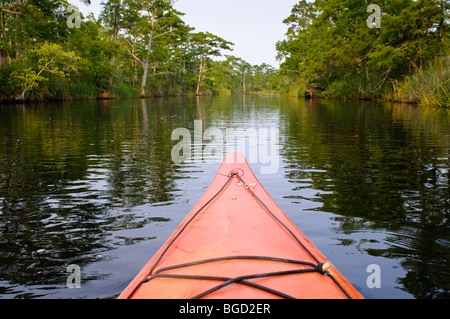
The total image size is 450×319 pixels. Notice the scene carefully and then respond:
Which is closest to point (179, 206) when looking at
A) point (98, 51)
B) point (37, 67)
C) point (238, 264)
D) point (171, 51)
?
point (238, 264)

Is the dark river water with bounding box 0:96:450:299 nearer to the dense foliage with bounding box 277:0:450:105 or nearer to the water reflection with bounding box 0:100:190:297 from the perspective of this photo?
the water reflection with bounding box 0:100:190:297

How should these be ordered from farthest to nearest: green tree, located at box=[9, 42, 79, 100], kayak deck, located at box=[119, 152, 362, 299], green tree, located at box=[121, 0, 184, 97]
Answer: green tree, located at box=[121, 0, 184, 97], green tree, located at box=[9, 42, 79, 100], kayak deck, located at box=[119, 152, 362, 299]

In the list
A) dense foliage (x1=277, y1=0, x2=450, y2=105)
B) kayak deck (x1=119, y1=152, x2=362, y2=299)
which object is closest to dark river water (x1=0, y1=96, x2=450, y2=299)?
kayak deck (x1=119, y1=152, x2=362, y2=299)

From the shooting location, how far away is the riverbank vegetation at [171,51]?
18.9 meters

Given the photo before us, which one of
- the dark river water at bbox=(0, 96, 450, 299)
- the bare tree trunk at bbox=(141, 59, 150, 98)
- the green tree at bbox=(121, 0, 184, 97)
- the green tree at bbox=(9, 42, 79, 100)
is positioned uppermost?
the green tree at bbox=(121, 0, 184, 97)

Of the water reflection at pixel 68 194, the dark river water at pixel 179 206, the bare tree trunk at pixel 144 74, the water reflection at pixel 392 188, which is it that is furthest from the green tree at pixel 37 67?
the water reflection at pixel 392 188

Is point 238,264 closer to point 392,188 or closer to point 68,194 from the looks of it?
point 68,194

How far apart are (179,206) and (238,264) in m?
2.47

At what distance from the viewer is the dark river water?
2.83 meters

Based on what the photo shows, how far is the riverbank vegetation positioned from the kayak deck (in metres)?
16.3

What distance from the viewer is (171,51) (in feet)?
141

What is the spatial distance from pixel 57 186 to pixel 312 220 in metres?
3.87
